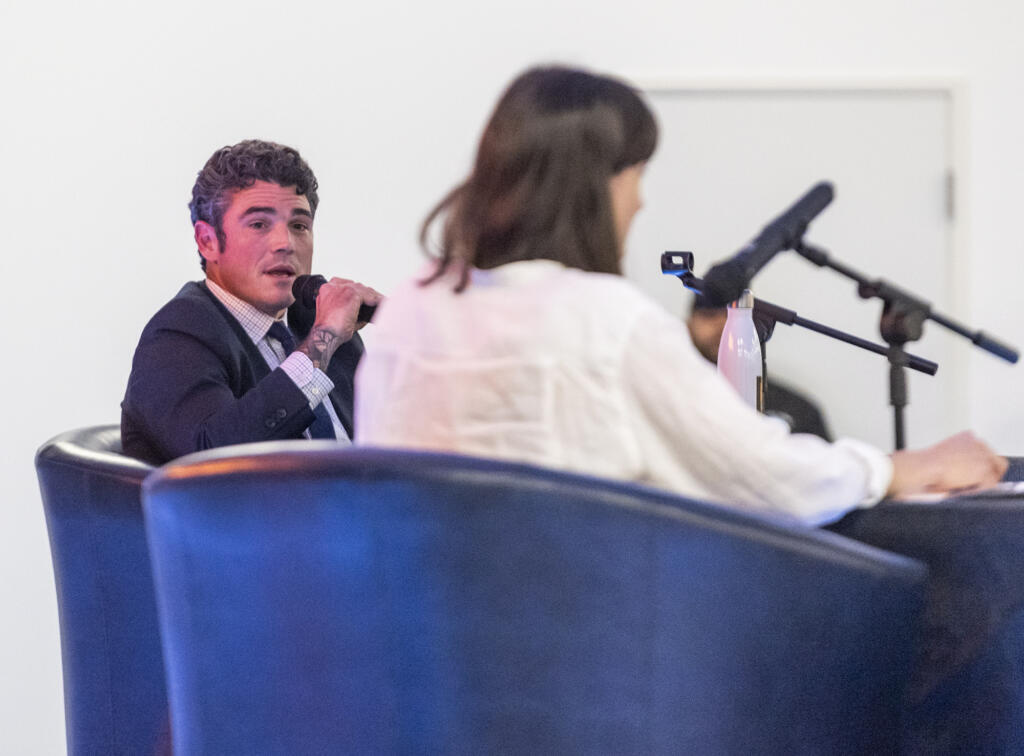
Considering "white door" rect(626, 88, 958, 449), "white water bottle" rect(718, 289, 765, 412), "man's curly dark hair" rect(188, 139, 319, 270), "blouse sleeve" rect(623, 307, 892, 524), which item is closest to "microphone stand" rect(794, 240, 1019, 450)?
"blouse sleeve" rect(623, 307, 892, 524)

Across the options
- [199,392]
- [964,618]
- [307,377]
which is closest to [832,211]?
[307,377]

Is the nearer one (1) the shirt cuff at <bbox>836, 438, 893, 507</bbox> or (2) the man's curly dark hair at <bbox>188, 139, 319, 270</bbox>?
(1) the shirt cuff at <bbox>836, 438, 893, 507</bbox>

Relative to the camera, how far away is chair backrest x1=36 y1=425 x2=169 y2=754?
1.81 metres

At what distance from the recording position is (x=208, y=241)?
8.30 ft

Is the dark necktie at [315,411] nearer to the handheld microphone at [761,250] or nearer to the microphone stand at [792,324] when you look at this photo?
the microphone stand at [792,324]

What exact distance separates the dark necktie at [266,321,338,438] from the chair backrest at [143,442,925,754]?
105 cm

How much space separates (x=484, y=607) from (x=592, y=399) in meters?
0.22

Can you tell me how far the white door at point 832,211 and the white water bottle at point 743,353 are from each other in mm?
1595

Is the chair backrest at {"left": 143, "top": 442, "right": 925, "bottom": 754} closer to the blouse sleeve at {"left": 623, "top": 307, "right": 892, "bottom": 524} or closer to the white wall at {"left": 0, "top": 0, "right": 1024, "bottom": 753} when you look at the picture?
the blouse sleeve at {"left": 623, "top": 307, "right": 892, "bottom": 524}

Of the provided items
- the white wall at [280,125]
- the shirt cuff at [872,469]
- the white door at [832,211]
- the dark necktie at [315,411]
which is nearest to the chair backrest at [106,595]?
the dark necktie at [315,411]

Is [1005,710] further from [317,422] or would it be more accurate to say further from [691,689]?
[317,422]

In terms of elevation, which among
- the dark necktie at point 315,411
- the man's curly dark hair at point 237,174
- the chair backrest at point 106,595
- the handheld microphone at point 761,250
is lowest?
the chair backrest at point 106,595

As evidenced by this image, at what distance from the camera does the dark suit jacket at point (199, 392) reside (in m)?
2.07

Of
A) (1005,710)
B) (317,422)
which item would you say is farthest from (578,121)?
(317,422)
